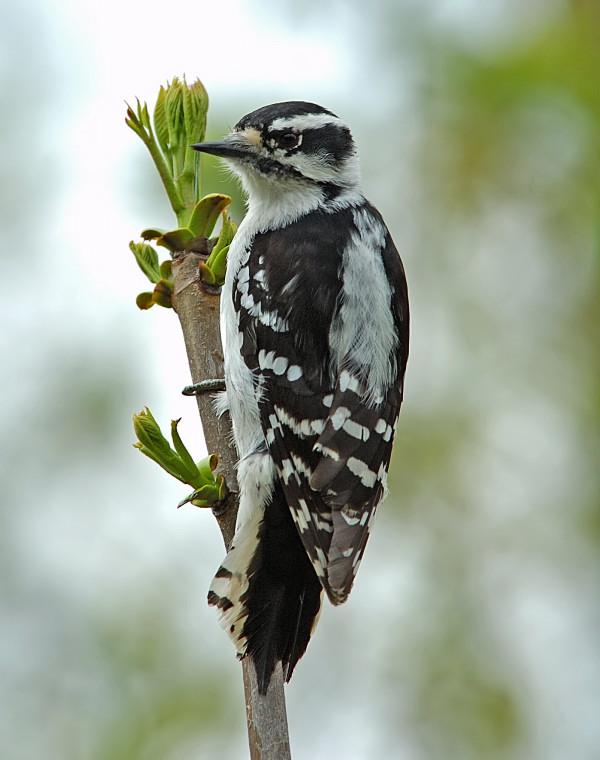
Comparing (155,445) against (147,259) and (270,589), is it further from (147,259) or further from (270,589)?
(270,589)

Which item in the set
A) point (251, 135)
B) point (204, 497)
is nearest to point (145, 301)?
point (204, 497)

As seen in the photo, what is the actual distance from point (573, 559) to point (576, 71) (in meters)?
2.34

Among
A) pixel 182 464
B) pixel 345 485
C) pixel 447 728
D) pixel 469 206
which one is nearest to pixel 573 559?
pixel 447 728

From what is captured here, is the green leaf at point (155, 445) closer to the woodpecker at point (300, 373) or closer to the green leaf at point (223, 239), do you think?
the woodpecker at point (300, 373)

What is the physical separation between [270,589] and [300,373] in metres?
0.69

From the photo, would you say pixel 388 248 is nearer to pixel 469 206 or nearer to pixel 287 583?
pixel 287 583

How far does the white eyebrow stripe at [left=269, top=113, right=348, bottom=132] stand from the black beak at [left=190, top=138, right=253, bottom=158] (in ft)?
0.40

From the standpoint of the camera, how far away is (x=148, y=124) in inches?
106

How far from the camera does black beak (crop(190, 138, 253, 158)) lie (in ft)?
10.4

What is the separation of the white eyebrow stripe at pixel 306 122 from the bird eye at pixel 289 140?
0.09ft

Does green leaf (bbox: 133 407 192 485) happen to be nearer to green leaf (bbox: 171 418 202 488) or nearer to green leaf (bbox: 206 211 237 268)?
green leaf (bbox: 171 418 202 488)


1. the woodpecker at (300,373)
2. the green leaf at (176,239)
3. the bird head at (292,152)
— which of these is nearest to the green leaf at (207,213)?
the green leaf at (176,239)

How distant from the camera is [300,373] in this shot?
10.5ft

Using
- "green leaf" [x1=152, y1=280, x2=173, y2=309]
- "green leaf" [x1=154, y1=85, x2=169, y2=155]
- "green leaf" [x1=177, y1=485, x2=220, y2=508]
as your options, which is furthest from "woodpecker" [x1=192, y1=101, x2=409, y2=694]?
"green leaf" [x1=154, y1=85, x2=169, y2=155]
